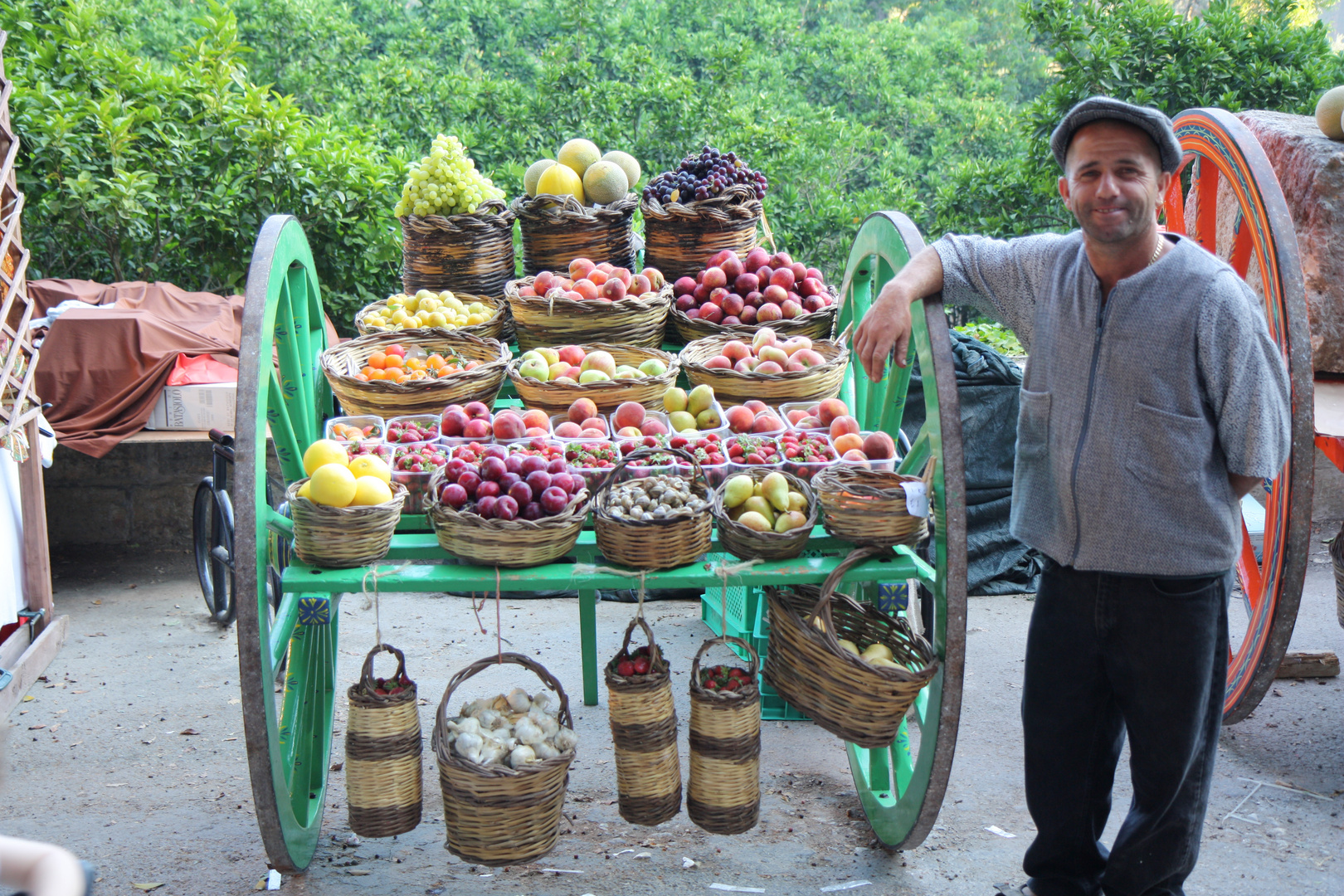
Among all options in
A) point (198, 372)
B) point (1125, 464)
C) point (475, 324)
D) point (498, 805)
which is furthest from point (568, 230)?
point (1125, 464)

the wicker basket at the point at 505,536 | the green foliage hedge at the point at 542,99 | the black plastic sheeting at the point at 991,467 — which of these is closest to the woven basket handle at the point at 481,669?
the wicker basket at the point at 505,536

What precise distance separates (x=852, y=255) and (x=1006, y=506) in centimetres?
237

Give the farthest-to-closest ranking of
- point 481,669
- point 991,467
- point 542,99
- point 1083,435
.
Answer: point 542,99, point 991,467, point 481,669, point 1083,435

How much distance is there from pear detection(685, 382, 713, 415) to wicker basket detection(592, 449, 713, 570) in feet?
2.70

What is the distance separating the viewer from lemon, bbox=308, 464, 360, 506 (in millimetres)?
2225

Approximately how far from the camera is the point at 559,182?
4047mm

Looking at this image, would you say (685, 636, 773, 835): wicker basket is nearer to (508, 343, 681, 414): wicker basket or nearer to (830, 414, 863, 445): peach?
(830, 414, 863, 445): peach

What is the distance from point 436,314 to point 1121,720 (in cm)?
248

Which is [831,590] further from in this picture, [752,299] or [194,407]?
[194,407]

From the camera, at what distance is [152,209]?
6004 millimetres

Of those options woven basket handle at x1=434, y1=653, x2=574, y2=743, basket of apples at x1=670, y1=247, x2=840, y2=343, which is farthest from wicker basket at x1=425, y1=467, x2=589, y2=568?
basket of apples at x1=670, y1=247, x2=840, y2=343

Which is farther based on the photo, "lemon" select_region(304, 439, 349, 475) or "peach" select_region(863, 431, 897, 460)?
"peach" select_region(863, 431, 897, 460)

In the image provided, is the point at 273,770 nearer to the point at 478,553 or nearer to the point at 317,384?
the point at 478,553

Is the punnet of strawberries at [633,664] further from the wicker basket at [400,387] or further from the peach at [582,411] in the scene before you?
the wicker basket at [400,387]
